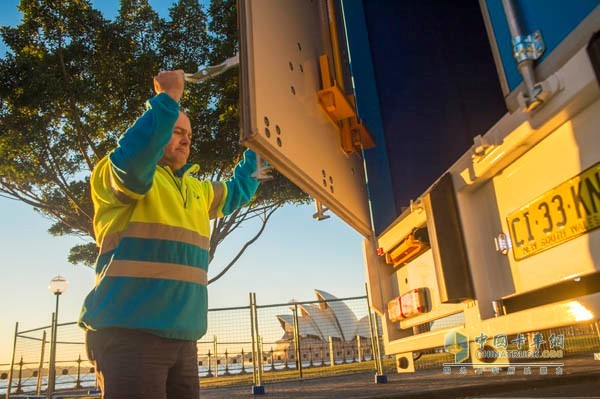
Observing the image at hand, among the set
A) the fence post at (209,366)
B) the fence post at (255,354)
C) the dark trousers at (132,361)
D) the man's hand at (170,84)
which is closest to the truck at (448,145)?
the man's hand at (170,84)

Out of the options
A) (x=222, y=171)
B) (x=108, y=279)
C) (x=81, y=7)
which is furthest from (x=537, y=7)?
Answer: (x=81, y=7)

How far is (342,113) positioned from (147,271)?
1.33 m

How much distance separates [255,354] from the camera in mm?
6973

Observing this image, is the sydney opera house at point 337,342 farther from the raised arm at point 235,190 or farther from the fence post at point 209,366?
the raised arm at point 235,190

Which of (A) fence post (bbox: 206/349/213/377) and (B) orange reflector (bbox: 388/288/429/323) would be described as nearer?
(B) orange reflector (bbox: 388/288/429/323)

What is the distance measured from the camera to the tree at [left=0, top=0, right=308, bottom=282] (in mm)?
8906

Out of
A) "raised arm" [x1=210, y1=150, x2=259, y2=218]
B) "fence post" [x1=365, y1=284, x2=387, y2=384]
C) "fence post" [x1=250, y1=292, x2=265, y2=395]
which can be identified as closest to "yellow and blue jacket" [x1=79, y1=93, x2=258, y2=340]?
"raised arm" [x1=210, y1=150, x2=259, y2=218]

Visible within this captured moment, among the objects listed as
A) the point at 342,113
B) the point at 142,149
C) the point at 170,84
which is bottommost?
the point at 142,149

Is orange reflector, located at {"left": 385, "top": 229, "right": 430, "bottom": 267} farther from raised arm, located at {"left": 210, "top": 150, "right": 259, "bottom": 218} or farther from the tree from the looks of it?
the tree

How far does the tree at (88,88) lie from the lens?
8.91m

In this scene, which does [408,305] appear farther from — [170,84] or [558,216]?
[170,84]

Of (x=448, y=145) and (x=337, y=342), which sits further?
(x=337, y=342)

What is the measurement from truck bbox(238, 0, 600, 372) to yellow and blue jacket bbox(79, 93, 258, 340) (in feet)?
1.12

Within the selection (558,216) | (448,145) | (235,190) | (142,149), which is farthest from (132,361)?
(448,145)
